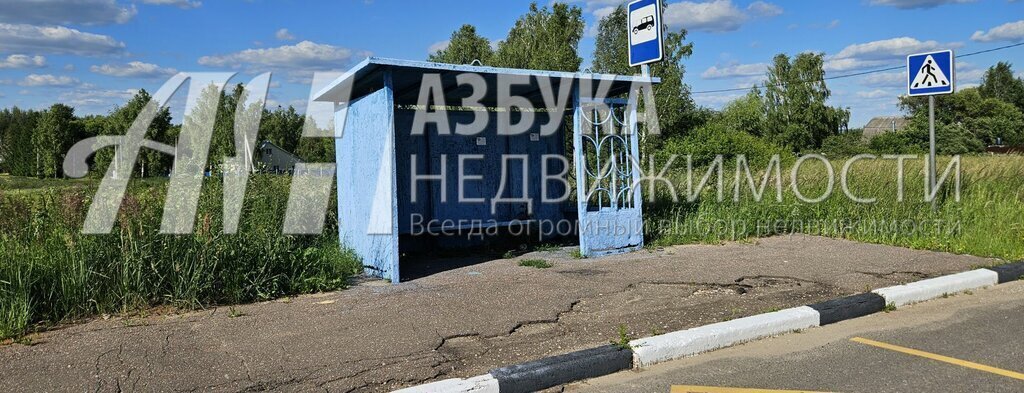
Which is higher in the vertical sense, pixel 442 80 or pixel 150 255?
pixel 442 80

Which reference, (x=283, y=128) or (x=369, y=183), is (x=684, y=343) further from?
(x=283, y=128)

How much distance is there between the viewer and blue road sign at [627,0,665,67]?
9.40 metres

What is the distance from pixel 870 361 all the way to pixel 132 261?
600 cm

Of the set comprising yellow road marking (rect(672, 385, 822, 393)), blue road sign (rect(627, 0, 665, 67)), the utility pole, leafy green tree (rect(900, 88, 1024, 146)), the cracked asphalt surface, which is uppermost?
leafy green tree (rect(900, 88, 1024, 146))

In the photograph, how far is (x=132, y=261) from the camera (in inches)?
242

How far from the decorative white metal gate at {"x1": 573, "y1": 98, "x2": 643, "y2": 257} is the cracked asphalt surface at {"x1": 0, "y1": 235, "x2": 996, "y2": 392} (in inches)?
25.1

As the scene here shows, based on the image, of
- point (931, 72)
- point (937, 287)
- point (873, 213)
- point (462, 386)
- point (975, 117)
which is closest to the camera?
point (462, 386)

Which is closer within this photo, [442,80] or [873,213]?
[442,80]

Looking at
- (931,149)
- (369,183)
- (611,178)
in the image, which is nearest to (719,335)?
(611,178)

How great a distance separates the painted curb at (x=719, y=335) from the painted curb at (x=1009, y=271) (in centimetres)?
358

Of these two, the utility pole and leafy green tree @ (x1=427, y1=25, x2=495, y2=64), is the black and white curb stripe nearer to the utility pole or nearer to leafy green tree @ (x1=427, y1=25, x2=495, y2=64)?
the utility pole

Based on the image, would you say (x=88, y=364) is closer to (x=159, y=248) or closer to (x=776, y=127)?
(x=159, y=248)

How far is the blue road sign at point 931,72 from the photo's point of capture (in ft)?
34.8

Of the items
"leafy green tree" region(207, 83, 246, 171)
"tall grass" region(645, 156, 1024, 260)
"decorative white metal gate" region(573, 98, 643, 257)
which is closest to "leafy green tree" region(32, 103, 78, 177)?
"leafy green tree" region(207, 83, 246, 171)
